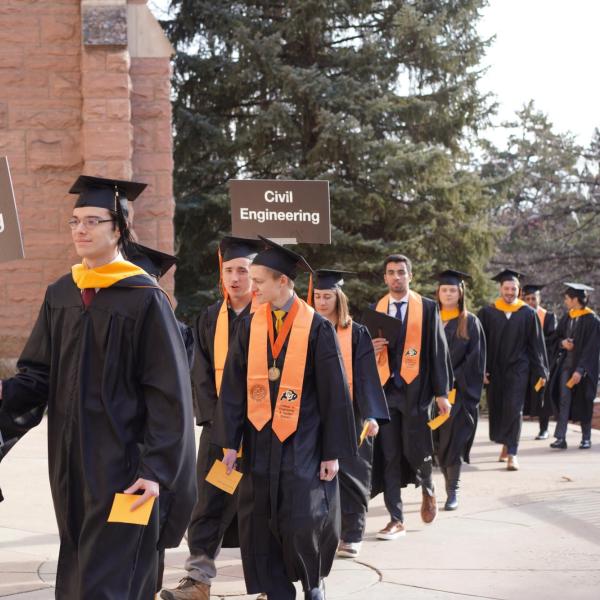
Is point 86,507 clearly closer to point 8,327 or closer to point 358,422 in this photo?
point 358,422

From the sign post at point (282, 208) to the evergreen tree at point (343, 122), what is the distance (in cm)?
946

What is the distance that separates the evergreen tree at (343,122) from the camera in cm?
1903

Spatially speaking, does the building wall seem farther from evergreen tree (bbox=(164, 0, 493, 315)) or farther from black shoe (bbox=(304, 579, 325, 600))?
black shoe (bbox=(304, 579, 325, 600))

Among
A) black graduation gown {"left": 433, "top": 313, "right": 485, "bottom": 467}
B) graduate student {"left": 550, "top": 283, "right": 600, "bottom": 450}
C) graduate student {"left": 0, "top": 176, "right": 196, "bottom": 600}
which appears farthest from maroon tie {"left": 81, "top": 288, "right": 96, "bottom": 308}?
graduate student {"left": 550, "top": 283, "right": 600, "bottom": 450}

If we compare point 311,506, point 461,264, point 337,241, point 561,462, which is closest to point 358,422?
point 311,506

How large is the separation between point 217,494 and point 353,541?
137cm

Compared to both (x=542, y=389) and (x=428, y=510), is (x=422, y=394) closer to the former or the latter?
(x=428, y=510)

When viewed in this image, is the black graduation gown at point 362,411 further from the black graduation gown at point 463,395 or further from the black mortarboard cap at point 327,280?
the black graduation gown at point 463,395

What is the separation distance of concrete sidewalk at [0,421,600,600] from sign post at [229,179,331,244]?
233 centimetres

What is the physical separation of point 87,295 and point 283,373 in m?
1.59

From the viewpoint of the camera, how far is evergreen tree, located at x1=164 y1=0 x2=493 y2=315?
19.0m

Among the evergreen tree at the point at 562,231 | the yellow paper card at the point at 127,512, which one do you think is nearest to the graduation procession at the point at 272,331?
the yellow paper card at the point at 127,512

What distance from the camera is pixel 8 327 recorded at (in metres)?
14.7

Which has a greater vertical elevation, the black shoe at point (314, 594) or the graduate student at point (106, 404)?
the graduate student at point (106, 404)
